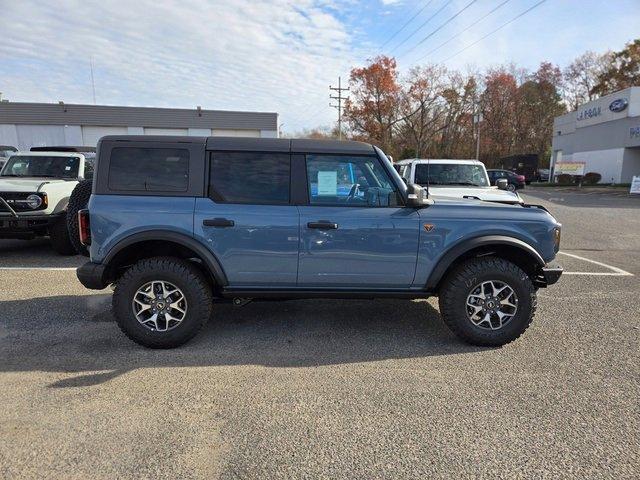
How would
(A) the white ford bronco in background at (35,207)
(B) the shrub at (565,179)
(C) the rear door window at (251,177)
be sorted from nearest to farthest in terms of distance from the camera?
1. (C) the rear door window at (251,177)
2. (A) the white ford bronco in background at (35,207)
3. (B) the shrub at (565,179)

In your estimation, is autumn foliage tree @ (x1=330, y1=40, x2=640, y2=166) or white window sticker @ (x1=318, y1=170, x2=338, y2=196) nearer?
white window sticker @ (x1=318, y1=170, x2=338, y2=196)

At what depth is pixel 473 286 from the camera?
3.82 metres

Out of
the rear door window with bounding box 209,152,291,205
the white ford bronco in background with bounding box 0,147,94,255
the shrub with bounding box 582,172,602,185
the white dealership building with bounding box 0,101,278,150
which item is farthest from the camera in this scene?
the white dealership building with bounding box 0,101,278,150

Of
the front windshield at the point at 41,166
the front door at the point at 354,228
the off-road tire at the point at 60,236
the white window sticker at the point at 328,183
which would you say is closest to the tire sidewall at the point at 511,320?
the front door at the point at 354,228

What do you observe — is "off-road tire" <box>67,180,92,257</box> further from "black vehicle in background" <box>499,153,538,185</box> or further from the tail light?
"black vehicle in background" <box>499,153,538,185</box>

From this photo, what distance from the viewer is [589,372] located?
342 centimetres

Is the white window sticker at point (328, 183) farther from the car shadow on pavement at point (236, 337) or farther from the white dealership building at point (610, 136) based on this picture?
the white dealership building at point (610, 136)

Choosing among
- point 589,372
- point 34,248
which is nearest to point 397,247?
point 589,372

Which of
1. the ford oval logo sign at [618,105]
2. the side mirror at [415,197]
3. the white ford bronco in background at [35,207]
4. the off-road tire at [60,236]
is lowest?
the off-road tire at [60,236]

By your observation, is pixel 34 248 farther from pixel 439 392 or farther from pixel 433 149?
pixel 433 149

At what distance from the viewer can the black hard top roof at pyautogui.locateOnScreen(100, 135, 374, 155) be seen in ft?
12.4

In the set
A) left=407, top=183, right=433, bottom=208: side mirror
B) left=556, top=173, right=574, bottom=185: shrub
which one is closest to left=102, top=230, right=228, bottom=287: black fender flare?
left=407, top=183, right=433, bottom=208: side mirror

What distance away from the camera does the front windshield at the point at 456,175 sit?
9.02 metres

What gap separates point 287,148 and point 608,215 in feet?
47.9
